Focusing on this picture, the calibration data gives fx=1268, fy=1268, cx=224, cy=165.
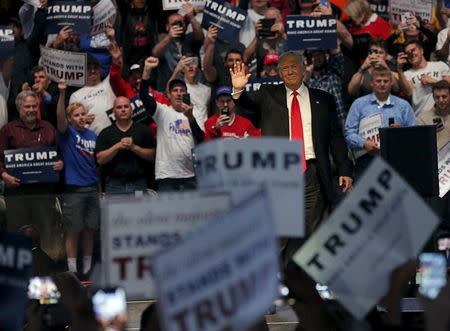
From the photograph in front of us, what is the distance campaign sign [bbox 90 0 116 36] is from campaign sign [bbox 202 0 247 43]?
3.42 ft

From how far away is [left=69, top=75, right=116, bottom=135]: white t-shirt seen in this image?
1267 cm

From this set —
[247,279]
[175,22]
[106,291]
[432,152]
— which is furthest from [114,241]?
[175,22]

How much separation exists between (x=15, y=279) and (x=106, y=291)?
2945 mm

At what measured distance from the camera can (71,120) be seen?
1233 cm

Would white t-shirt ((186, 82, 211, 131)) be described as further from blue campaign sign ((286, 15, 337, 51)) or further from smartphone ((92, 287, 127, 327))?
smartphone ((92, 287, 127, 327))

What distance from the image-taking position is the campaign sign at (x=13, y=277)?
552 centimetres

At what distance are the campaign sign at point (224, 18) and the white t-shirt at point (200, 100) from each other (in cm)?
76

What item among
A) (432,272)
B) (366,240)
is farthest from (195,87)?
(366,240)

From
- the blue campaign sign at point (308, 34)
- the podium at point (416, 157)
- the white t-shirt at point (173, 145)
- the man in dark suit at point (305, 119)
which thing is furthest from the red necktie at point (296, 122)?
the blue campaign sign at point (308, 34)

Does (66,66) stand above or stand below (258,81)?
above

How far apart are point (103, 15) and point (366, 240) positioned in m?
8.37

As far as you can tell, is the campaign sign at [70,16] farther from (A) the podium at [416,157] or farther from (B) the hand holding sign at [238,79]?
(A) the podium at [416,157]

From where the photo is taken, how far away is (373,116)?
39.2 feet

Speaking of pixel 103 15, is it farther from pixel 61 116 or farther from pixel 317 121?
pixel 317 121
